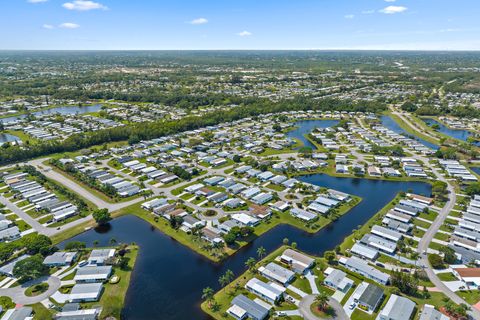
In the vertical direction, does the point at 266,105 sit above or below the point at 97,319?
above

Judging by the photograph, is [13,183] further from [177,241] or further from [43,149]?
[177,241]

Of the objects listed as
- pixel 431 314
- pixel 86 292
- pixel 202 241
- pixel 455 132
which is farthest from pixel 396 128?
pixel 86 292

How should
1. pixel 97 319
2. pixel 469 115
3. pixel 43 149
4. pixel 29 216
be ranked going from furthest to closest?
1. pixel 469 115
2. pixel 43 149
3. pixel 29 216
4. pixel 97 319

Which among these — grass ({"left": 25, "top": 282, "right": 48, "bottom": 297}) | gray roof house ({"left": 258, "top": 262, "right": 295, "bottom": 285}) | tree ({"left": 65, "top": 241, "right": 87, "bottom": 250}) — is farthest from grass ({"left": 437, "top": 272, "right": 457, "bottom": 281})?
grass ({"left": 25, "top": 282, "right": 48, "bottom": 297})

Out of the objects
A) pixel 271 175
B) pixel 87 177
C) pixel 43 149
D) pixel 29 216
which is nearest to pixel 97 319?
pixel 29 216

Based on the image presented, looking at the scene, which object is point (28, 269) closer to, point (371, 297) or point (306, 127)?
point (371, 297)

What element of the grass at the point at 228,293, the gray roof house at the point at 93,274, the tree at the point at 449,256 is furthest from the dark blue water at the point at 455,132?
the gray roof house at the point at 93,274

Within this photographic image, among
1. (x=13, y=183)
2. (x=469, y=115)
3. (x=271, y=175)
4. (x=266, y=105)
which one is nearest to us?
(x=13, y=183)
